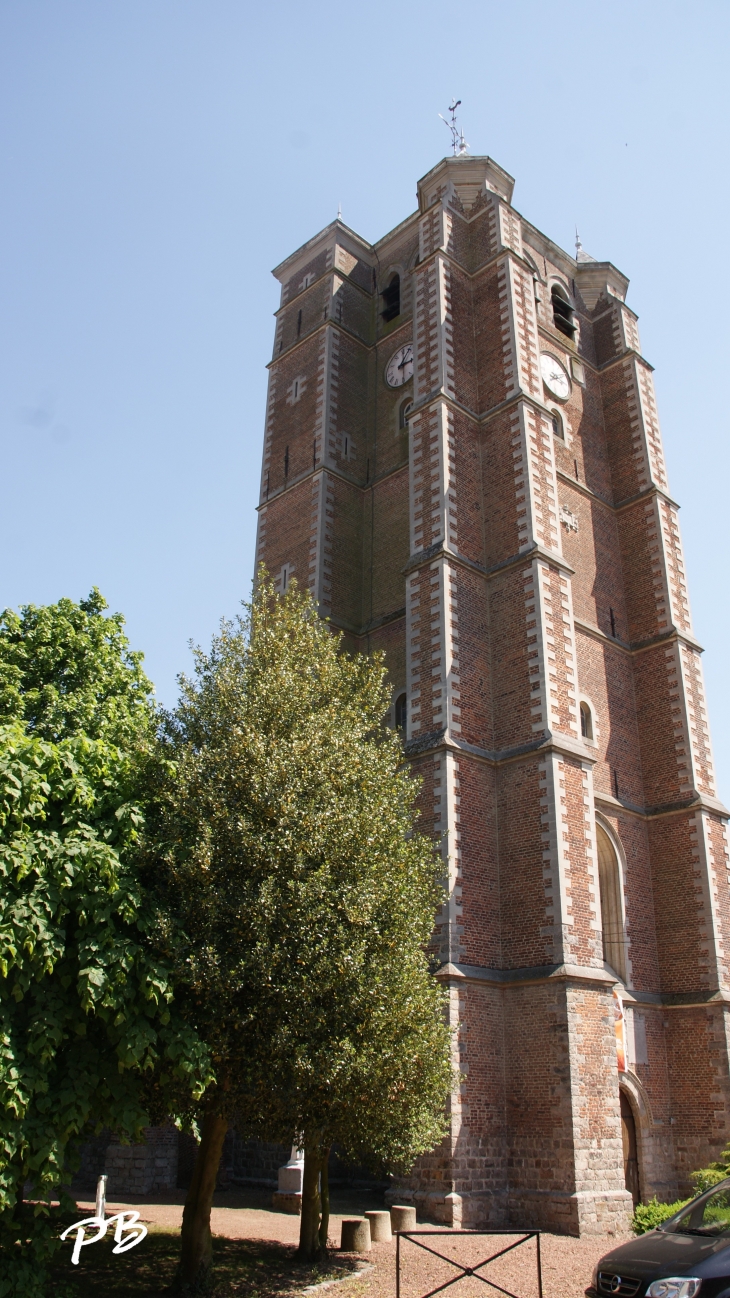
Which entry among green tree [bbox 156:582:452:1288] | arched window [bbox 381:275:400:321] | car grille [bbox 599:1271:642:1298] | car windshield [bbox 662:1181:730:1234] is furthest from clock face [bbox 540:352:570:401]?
car grille [bbox 599:1271:642:1298]

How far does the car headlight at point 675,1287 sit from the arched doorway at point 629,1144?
13.0 meters

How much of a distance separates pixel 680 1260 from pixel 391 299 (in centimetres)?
2885

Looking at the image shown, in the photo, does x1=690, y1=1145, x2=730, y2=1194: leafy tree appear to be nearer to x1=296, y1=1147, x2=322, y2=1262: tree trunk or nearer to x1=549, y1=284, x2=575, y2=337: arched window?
x1=296, y1=1147, x2=322, y2=1262: tree trunk

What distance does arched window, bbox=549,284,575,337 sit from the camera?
→ 29.3m

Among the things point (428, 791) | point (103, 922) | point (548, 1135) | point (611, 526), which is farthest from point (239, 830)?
point (611, 526)

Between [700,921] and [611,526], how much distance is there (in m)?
11.3

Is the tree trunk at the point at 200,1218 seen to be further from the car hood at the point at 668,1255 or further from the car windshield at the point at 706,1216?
the car windshield at the point at 706,1216

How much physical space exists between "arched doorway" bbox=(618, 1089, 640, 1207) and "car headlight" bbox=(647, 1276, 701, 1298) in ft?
42.7

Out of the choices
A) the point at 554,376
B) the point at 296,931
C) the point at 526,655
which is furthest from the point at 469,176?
the point at 296,931

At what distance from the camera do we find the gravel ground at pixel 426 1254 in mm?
11000

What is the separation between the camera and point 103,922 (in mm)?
9812

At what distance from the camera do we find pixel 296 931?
10.9m

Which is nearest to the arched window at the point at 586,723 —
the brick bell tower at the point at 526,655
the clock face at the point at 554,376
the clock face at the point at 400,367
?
the brick bell tower at the point at 526,655

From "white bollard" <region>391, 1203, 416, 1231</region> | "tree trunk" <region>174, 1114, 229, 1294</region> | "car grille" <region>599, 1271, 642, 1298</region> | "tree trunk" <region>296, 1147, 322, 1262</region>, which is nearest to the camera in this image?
"car grille" <region>599, 1271, 642, 1298</region>
